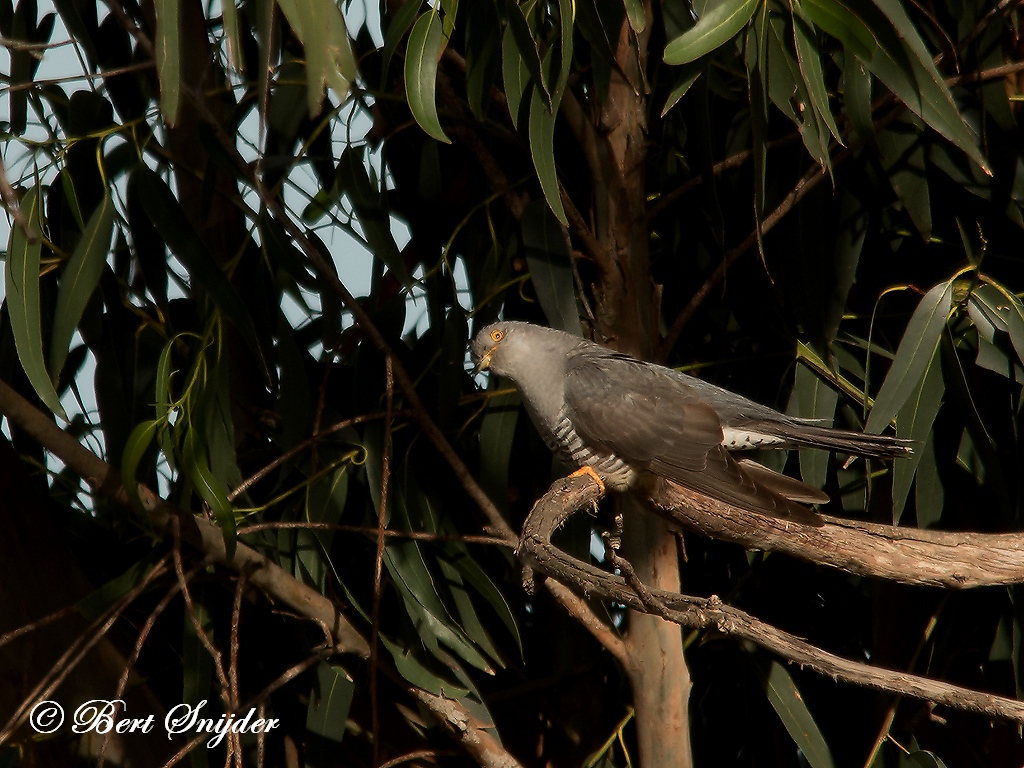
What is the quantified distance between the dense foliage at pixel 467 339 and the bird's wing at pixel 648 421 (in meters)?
0.14

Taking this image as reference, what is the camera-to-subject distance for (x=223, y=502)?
83.6 inches

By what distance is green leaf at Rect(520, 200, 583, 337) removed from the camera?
254 cm

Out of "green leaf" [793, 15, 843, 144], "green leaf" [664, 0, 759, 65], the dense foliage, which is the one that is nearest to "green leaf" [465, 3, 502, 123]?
the dense foliage

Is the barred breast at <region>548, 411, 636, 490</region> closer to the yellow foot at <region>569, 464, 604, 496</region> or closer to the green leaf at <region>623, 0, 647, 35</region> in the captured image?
the yellow foot at <region>569, 464, 604, 496</region>

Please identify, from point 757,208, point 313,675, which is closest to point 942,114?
point 757,208

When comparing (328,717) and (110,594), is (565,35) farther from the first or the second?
(328,717)

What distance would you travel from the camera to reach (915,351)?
7.79 feet

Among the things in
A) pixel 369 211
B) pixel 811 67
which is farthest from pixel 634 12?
pixel 369 211

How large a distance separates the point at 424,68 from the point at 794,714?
1.98m

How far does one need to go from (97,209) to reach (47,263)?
332 mm

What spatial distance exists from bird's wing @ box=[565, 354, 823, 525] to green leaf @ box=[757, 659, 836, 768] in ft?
2.42

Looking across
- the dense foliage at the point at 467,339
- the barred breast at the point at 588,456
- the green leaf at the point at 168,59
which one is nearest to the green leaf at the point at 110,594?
the dense foliage at the point at 467,339

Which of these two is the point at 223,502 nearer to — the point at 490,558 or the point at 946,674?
the point at 490,558

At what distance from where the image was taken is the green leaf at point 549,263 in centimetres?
254
